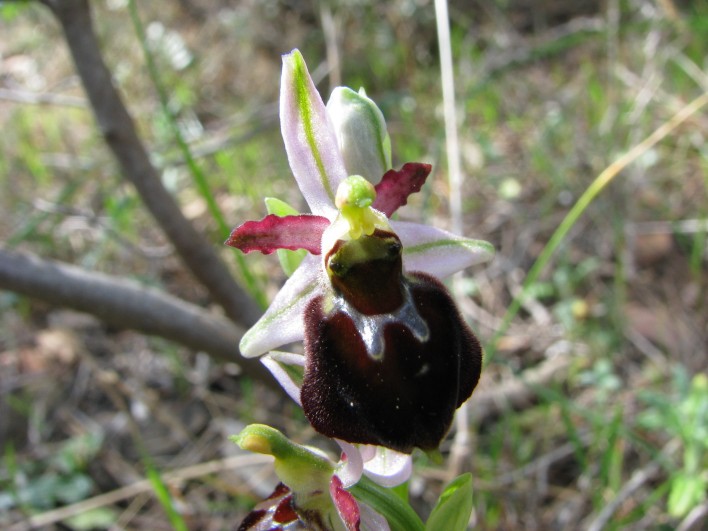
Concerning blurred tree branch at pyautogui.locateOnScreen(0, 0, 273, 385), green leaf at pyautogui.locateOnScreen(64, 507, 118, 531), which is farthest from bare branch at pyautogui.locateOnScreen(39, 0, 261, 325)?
green leaf at pyautogui.locateOnScreen(64, 507, 118, 531)

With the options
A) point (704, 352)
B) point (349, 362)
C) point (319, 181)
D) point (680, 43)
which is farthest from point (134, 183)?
point (680, 43)

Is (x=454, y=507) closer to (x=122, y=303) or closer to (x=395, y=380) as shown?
(x=395, y=380)

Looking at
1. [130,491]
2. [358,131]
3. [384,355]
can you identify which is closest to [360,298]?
[384,355]

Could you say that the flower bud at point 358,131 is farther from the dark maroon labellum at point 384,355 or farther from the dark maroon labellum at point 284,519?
Result: the dark maroon labellum at point 284,519

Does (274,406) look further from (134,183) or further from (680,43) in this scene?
(680,43)

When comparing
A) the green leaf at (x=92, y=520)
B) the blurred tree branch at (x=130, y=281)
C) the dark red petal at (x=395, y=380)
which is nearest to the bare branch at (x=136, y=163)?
the blurred tree branch at (x=130, y=281)
